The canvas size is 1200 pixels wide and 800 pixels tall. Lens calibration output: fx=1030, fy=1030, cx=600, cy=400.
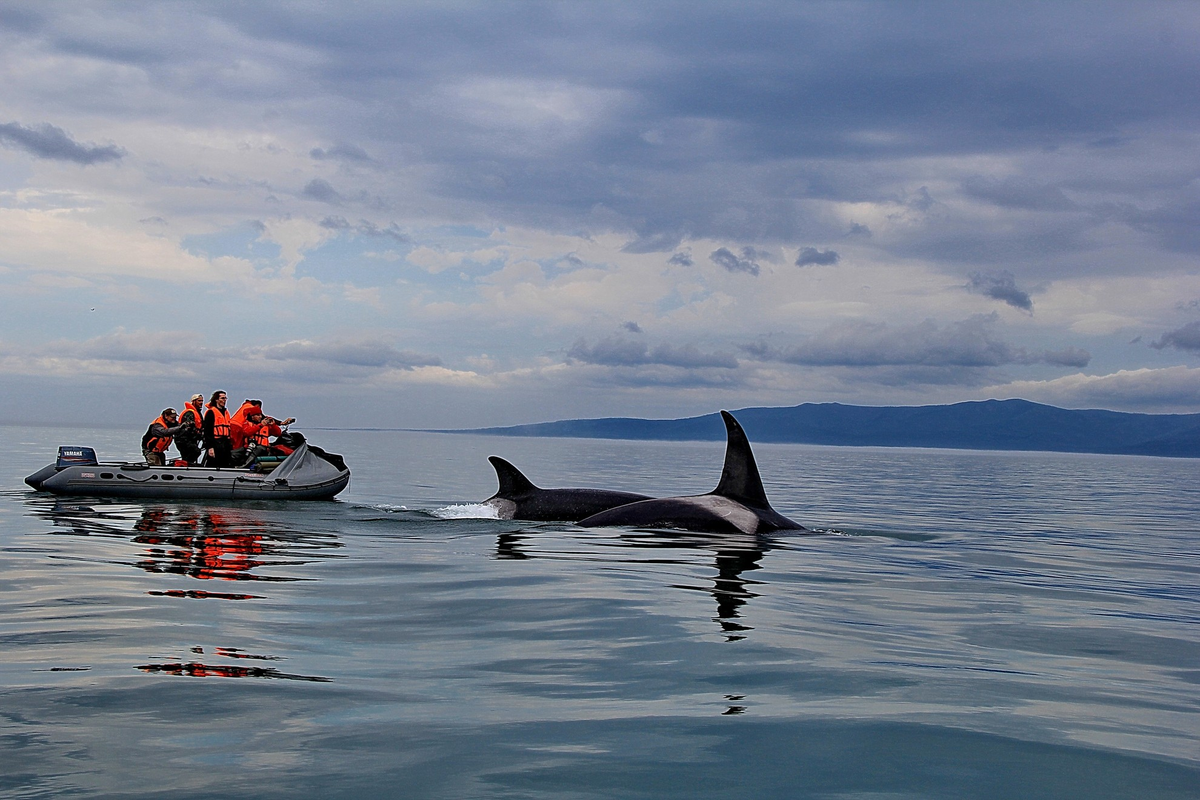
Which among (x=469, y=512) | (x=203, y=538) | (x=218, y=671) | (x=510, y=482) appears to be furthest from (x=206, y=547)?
(x=218, y=671)

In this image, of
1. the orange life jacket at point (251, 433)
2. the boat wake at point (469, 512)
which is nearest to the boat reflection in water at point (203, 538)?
the boat wake at point (469, 512)

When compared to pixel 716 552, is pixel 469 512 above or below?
below

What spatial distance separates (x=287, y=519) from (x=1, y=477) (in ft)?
59.2

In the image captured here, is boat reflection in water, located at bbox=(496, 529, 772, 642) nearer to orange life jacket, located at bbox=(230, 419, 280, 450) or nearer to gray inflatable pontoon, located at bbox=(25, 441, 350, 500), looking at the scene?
gray inflatable pontoon, located at bbox=(25, 441, 350, 500)

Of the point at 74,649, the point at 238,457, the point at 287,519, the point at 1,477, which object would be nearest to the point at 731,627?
the point at 74,649

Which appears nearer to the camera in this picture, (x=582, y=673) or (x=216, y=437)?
(x=582, y=673)

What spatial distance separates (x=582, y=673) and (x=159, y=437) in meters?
20.8

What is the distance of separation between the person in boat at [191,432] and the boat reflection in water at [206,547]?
297 cm

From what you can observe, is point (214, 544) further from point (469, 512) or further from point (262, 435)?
point (262, 435)

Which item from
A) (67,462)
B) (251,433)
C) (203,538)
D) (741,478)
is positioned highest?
(251,433)

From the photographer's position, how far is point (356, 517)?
780 inches

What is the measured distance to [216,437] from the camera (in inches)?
961

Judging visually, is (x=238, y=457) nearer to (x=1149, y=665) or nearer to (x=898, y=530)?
(x=898, y=530)

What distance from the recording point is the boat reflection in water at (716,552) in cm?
966
